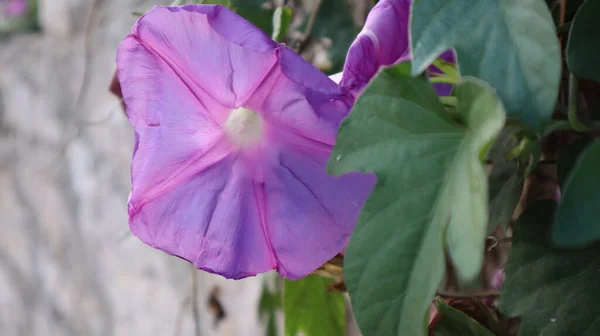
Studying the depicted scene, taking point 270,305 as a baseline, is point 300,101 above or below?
above

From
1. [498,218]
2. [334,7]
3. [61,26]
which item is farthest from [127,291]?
[498,218]

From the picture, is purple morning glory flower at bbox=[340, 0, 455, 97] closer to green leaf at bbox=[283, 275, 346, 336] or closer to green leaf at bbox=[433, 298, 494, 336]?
green leaf at bbox=[433, 298, 494, 336]

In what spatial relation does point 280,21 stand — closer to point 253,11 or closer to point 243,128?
Answer: point 253,11

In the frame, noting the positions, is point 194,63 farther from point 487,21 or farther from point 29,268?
point 29,268

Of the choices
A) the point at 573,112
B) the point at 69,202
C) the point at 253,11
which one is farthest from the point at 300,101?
the point at 69,202

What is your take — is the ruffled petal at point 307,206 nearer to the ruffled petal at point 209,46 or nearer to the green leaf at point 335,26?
the ruffled petal at point 209,46

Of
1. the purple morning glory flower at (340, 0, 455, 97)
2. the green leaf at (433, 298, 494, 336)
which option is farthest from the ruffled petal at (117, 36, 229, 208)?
the green leaf at (433, 298, 494, 336)
